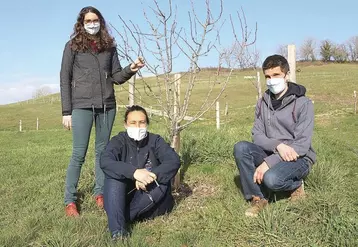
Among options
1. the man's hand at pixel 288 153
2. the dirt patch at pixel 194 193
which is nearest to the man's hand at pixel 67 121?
the dirt patch at pixel 194 193

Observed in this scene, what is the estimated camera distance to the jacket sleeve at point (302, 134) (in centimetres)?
360

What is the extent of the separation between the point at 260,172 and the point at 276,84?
34.2 inches

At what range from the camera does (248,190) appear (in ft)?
12.2

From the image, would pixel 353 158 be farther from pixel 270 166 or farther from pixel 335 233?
pixel 335 233

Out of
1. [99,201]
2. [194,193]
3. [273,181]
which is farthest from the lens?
[194,193]

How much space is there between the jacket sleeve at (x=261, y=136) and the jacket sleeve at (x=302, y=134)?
0.13 meters

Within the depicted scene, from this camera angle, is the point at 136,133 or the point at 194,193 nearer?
the point at 136,133

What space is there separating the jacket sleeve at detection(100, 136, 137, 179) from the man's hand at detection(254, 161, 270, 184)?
3.78 ft

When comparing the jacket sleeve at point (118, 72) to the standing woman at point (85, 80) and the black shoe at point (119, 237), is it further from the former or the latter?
the black shoe at point (119, 237)

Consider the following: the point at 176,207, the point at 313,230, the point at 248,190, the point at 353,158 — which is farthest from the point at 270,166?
the point at 353,158

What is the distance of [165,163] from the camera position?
352 cm

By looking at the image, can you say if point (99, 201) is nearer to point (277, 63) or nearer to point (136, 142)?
point (136, 142)

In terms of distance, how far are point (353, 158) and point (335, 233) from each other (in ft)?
13.4

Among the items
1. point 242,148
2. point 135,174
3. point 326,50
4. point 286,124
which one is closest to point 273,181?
point 242,148
